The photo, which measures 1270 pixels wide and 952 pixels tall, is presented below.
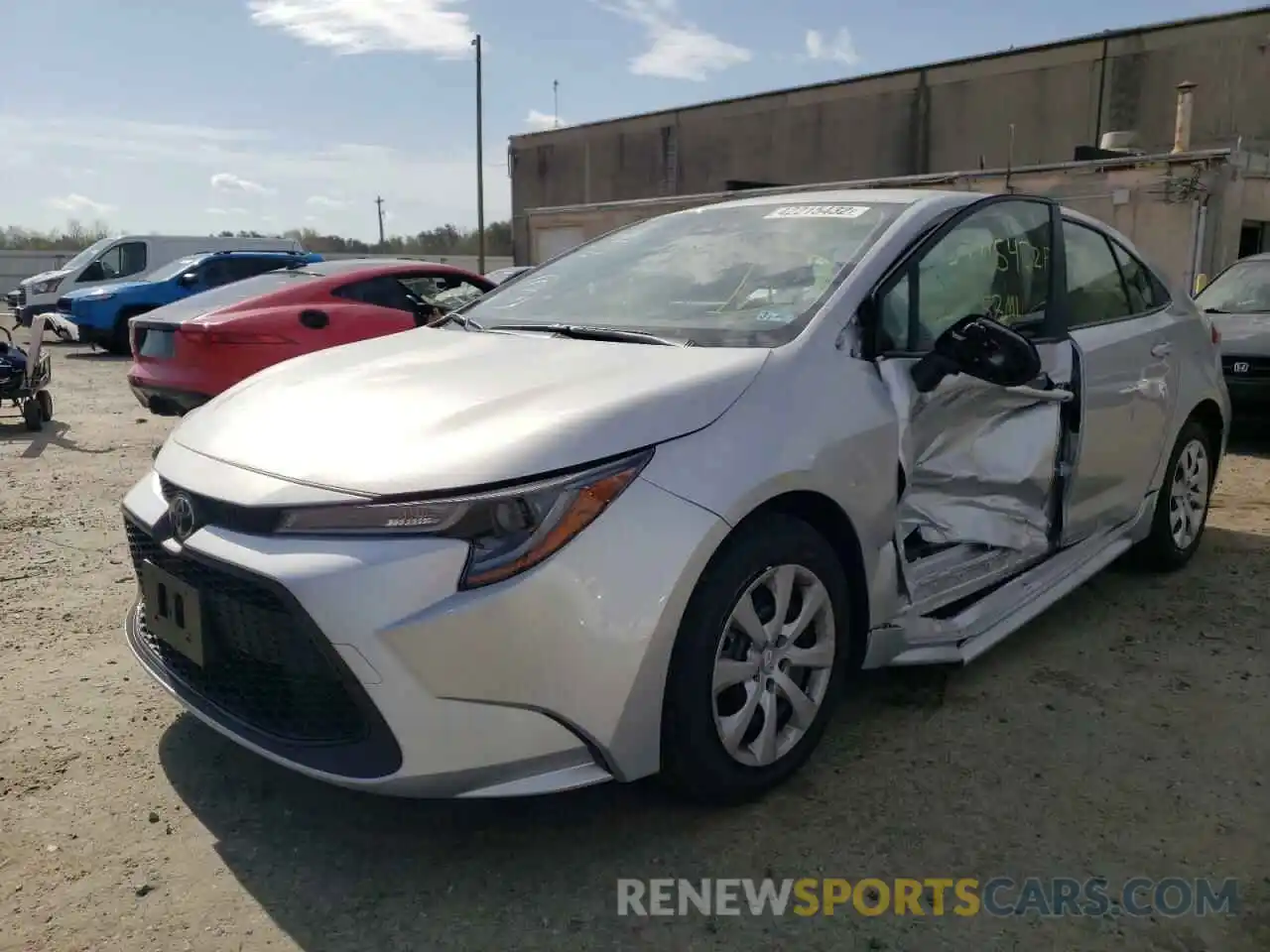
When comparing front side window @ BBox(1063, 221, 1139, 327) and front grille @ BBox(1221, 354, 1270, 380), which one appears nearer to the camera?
front side window @ BBox(1063, 221, 1139, 327)

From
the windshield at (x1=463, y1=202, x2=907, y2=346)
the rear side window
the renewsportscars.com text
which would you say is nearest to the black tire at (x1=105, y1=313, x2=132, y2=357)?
the rear side window

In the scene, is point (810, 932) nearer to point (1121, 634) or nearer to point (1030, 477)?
point (1030, 477)

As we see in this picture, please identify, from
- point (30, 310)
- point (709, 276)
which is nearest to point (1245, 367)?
point (709, 276)

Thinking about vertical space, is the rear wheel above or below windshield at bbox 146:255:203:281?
below

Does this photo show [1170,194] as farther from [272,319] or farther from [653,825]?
[653,825]

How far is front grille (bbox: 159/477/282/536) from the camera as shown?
2143 millimetres

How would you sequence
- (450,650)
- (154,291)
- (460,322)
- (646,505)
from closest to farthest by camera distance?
(450,650) < (646,505) < (460,322) < (154,291)

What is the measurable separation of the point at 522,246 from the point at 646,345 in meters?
27.2

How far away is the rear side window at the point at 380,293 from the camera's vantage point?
24.1 feet

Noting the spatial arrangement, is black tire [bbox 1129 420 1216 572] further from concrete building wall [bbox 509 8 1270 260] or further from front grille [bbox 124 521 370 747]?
concrete building wall [bbox 509 8 1270 260]

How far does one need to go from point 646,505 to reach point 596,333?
0.88 meters

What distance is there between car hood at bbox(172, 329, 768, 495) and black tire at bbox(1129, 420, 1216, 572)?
8.46 ft

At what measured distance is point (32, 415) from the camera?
800 centimetres

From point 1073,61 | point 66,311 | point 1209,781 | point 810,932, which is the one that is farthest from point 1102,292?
point 1073,61
